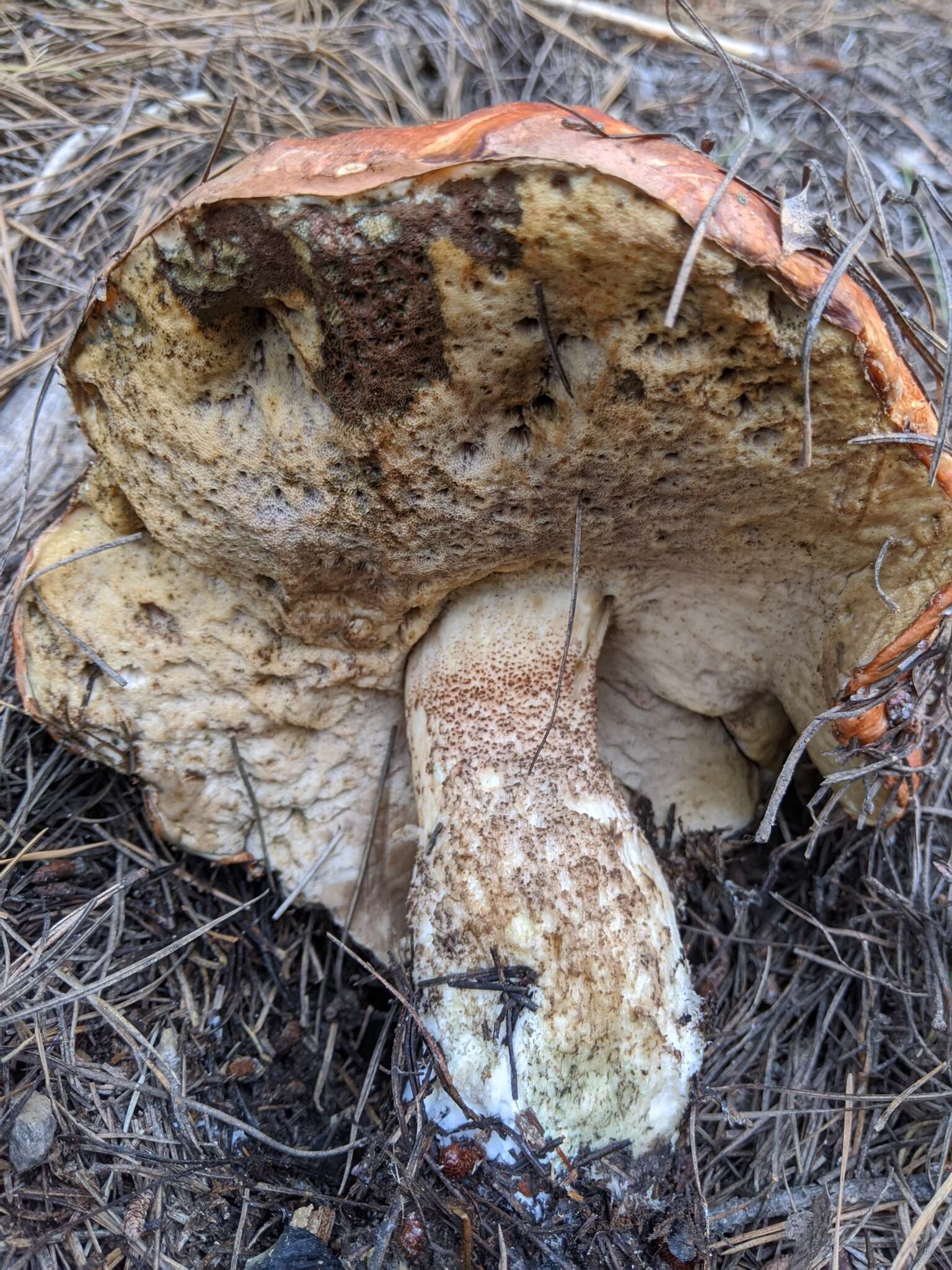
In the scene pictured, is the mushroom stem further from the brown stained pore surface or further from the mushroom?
the brown stained pore surface

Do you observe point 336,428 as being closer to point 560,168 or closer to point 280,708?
point 560,168

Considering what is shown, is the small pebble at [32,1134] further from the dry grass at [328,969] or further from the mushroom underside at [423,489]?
the mushroom underside at [423,489]

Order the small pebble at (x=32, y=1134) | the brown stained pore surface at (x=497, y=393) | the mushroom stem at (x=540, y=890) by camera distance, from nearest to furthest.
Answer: the brown stained pore surface at (x=497, y=393) < the small pebble at (x=32, y=1134) < the mushroom stem at (x=540, y=890)

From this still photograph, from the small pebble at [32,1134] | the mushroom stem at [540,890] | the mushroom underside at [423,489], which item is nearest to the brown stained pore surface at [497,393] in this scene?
the mushroom underside at [423,489]

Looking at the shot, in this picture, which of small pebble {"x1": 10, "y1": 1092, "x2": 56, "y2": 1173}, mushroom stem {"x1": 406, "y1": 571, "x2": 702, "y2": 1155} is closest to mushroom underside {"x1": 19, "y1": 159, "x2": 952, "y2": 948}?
mushroom stem {"x1": 406, "y1": 571, "x2": 702, "y2": 1155}

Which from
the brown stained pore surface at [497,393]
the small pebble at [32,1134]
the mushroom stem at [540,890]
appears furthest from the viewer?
the mushroom stem at [540,890]

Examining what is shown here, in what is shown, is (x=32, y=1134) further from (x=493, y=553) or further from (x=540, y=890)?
(x=493, y=553)

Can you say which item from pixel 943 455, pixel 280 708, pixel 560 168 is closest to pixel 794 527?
pixel 943 455
